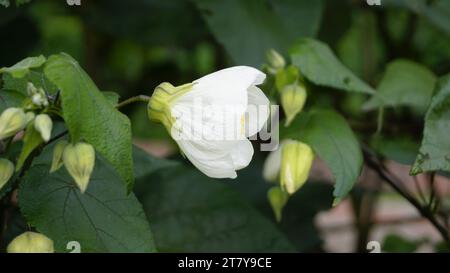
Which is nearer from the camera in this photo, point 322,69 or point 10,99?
point 10,99

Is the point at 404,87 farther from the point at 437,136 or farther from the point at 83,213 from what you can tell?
the point at 83,213

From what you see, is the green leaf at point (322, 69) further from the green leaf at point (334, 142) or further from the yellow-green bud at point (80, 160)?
the yellow-green bud at point (80, 160)

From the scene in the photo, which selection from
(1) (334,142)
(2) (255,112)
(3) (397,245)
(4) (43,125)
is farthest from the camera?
(3) (397,245)

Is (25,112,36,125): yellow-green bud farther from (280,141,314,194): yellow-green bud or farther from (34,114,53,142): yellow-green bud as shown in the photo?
(280,141,314,194): yellow-green bud

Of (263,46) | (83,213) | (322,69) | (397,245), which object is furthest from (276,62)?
(397,245)

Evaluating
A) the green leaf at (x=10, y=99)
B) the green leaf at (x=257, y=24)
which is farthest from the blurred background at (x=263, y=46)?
the green leaf at (x=10, y=99)

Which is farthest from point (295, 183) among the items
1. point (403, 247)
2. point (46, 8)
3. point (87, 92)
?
point (46, 8)

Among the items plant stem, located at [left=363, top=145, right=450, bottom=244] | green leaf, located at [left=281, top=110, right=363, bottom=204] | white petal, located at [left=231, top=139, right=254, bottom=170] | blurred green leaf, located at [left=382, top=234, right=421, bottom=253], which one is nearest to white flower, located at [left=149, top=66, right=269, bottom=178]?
white petal, located at [left=231, top=139, right=254, bottom=170]

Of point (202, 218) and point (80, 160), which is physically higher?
point (80, 160)
